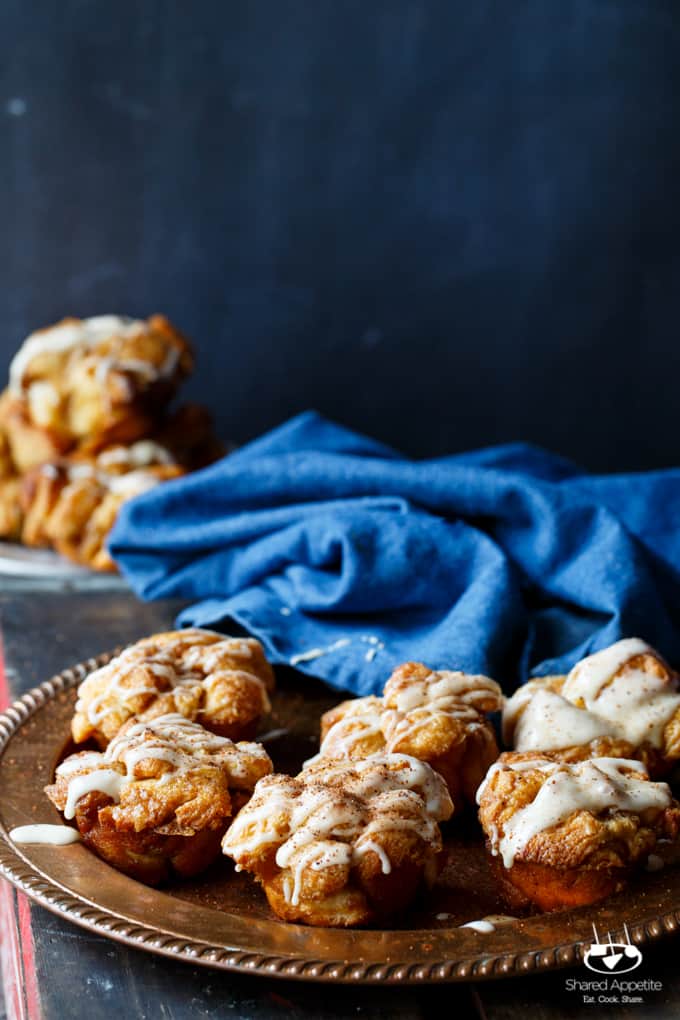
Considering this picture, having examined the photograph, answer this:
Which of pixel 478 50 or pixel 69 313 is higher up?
pixel 478 50

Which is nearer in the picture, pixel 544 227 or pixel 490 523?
pixel 490 523

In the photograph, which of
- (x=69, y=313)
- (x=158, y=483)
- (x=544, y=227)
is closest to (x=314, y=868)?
(x=158, y=483)

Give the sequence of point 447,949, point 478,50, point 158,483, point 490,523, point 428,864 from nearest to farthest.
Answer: point 447,949 → point 428,864 → point 490,523 → point 158,483 → point 478,50

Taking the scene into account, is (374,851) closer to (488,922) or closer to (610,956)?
(488,922)

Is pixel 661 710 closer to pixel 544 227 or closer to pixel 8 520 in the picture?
pixel 8 520

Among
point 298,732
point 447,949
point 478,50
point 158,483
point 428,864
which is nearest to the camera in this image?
point 447,949

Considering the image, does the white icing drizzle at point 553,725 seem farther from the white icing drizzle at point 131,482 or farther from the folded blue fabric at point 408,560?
the white icing drizzle at point 131,482

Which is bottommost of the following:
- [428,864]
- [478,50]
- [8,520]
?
[8,520]
